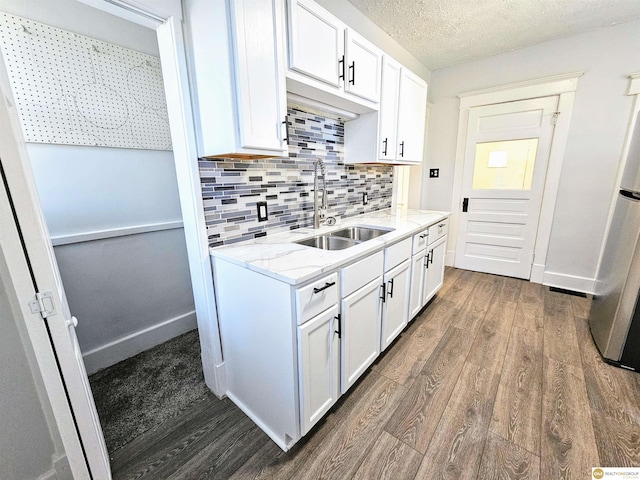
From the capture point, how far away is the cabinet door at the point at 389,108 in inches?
81.3

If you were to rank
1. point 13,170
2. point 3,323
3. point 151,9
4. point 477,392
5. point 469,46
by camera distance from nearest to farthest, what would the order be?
→ 1. point 13,170
2. point 3,323
3. point 151,9
4. point 477,392
5. point 469,46

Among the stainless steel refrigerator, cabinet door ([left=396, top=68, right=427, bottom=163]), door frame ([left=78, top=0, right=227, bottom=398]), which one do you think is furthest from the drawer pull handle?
the stainless steel refrigerator

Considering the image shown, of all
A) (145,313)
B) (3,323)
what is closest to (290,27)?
(3,323)

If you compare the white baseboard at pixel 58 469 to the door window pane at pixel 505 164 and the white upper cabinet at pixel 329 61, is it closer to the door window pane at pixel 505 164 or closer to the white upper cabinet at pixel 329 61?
the white upper cabinet at pixel 329 61

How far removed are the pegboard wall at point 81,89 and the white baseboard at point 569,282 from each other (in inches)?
164

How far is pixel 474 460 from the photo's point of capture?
1240mm

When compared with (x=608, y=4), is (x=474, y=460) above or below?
below

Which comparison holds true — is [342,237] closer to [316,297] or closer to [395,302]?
[395,302]

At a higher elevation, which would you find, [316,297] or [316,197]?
[316,197]

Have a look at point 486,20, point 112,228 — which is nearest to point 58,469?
point 112,228

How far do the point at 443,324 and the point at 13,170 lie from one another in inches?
107

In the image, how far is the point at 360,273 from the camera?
1467 mm

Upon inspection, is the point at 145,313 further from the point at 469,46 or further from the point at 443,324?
the point at 469,46

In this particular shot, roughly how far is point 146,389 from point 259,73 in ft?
6.53
